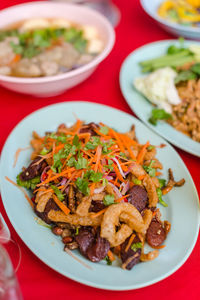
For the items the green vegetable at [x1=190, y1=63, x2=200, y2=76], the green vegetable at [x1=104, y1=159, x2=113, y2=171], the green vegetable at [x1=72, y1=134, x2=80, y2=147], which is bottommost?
the green vegetable at [x1=104, y1=159, x2=113, y2=171]

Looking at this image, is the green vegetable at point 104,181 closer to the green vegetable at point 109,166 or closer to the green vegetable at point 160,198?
the green vegetable at point 109,166

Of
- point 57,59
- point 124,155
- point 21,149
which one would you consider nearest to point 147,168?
point 124,155

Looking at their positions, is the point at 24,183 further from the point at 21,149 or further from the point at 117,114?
the point at 117,114

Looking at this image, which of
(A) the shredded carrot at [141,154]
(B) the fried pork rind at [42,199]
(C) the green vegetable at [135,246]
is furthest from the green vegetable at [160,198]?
(B) the fried pork rind at [42,199]

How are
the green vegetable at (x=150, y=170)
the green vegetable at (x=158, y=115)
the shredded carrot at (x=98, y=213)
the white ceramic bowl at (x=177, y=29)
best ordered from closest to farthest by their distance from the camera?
the shredded carrot at (x=98, y=213) → the green vegetable at (x=150, y=170) → the green vegetable at (x=158, y=115) → the white ceramic bowl at (x=177, y=29)

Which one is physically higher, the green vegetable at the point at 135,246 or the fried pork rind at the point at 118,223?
the fried pork rind at the point at 118,223

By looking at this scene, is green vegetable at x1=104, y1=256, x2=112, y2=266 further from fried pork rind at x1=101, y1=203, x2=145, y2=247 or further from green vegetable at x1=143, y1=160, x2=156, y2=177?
green vegetable at x1=143, y1=160, x2=156, y2=177

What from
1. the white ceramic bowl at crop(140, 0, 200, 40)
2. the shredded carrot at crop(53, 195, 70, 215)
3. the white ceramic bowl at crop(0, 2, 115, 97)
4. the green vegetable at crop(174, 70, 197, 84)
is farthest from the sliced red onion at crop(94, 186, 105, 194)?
the white ceramic bowl at crop(140, 0, 200, 40)
